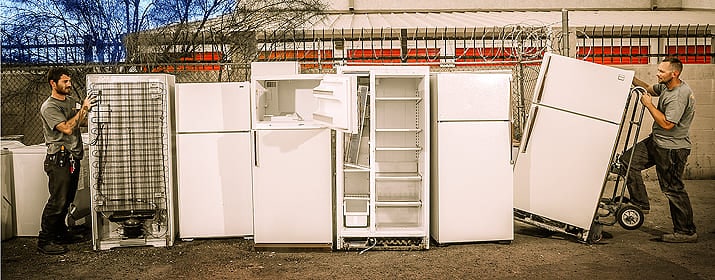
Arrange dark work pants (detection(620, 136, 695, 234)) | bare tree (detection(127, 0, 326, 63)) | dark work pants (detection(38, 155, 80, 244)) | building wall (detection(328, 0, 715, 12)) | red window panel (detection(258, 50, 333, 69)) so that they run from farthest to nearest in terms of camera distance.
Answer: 1. building wall (detection(328, 0, 715, 12))
2. red window panel (detection(258, 50, 333, 69))
3. bare tree (detection(127, 0, 326, 63))
4. dark work pants (detection(38, 155, 80, 244))
5. dark work pants (detection(620, 136, 695, 234))

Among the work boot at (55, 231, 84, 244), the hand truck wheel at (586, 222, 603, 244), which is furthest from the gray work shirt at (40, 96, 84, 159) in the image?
the hand truck wheel at (586, 222, 603, 244)

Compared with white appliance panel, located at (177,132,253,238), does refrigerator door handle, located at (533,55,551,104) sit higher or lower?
higher

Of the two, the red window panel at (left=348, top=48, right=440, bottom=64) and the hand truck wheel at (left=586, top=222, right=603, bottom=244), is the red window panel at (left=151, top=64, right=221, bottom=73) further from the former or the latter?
the hand truck wheel at (left=586, top=222, right=603, bottom=244)

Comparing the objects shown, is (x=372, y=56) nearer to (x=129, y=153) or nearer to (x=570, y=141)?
(x=570, y=141)

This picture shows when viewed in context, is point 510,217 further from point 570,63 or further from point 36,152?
point 36,152

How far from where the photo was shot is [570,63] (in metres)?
6.05

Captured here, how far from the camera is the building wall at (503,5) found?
14.7 m

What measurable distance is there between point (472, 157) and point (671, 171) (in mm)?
1786

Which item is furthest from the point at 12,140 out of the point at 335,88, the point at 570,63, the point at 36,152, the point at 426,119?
the point at 570,63

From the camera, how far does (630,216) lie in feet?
20.1

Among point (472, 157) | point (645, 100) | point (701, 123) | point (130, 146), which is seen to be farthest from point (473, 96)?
point (701, 123)

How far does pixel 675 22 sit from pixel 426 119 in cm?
860

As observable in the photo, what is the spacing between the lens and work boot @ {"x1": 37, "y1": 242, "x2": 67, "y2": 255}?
6.11 meters

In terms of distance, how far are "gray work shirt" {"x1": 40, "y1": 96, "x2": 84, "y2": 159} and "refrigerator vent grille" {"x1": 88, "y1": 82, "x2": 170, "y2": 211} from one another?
27cm
